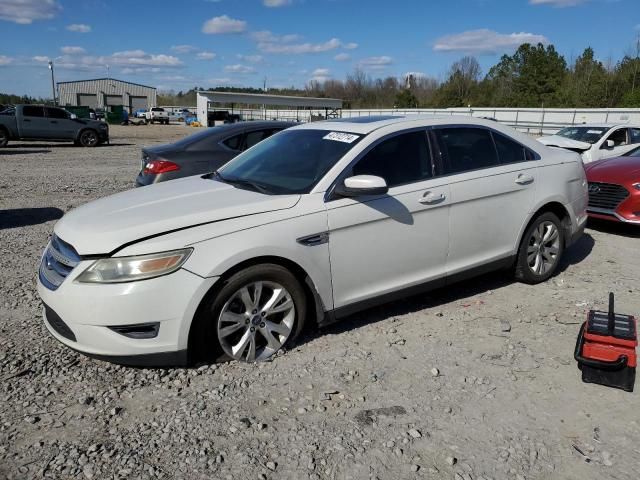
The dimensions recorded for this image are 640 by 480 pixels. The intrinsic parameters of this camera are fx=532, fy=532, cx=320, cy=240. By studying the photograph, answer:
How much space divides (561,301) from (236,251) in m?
3.24

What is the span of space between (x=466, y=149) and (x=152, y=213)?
2731mm

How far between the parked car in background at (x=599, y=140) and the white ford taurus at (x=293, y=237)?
9.22 meters

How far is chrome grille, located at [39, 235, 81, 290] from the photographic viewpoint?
3361mm

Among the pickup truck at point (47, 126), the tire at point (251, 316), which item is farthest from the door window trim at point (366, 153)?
the pickup truck at point (47, 126)

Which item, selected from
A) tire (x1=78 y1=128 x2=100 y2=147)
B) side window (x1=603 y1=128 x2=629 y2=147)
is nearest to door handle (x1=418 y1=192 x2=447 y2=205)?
side window (x1=603 y1=128 x2=629 y2=147)

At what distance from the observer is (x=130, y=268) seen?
3.20m

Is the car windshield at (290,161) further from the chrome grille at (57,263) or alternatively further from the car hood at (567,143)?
the car hood at (567,143)

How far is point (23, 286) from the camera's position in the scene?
5.14m

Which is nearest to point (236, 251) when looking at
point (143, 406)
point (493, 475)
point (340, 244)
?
point (340, 244)

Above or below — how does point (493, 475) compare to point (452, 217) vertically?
below

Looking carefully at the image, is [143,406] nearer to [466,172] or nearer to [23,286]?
[23,286]

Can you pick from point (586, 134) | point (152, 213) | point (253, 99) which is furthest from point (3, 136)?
point (253, 99)

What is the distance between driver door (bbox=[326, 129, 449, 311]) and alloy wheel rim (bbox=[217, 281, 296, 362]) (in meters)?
0.43

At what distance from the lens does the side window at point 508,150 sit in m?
4.95
